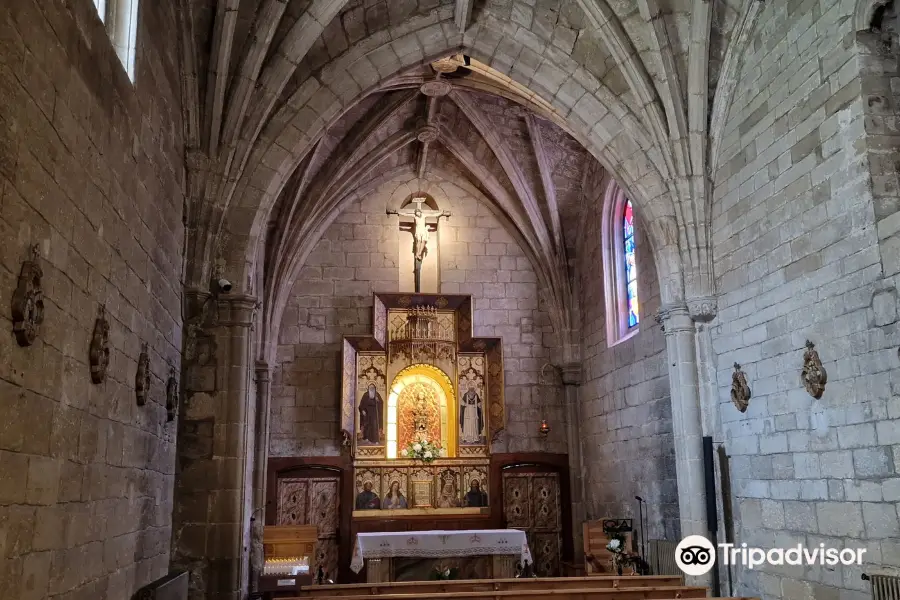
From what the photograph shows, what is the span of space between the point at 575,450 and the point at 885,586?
28.1ft

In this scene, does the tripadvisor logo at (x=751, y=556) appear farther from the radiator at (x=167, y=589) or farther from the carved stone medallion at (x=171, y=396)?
the carved stone medallion at (x=171, y=396)

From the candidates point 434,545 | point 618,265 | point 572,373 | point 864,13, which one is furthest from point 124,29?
point 572,373

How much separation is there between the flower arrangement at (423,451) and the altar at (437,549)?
2.33 metres

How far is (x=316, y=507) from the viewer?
46.2 ft

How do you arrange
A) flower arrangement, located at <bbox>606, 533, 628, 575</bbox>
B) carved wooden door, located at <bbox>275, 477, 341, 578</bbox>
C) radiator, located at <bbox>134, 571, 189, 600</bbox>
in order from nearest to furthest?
1. radiator, located at <bbox>134, 571, 189, 600</bbox>
2. flower arrangement, located at <bbox>606, 533, 628, 575</bbox>
3. carved wooden door, located at <bbox>275, 477, 341, 578</bbox>

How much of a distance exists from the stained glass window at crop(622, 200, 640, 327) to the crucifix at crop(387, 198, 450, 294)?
3676mm

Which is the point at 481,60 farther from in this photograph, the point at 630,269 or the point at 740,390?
the point at 740,390

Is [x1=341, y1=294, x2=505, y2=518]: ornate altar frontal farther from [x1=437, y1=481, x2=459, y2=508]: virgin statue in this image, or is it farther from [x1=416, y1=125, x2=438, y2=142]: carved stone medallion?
[x1=416, y1=125, x2=438, y2=142]: carved stone medallion

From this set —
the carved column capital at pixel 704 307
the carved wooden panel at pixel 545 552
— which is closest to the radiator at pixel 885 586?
the carved column capital at pixel 704 307

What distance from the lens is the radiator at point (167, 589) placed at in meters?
6.46

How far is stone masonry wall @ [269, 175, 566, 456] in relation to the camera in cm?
1455

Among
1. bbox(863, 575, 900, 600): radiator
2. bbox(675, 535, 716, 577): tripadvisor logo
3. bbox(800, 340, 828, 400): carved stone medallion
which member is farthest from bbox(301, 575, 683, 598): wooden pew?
bbox(800, 340, 828, 400): carved stone medallion

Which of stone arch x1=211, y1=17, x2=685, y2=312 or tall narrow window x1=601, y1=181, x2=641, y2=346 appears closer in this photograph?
stone arch x1=211, y1=17, x2=685, y2=312

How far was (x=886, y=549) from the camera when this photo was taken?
664 centimetres
